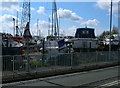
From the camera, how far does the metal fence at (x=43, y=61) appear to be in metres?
13.9

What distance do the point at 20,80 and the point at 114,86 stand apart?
5.43 meters

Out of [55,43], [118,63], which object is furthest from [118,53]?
[55,43]

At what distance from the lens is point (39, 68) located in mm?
15703

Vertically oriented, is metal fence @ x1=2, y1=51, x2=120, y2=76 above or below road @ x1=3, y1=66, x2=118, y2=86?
above

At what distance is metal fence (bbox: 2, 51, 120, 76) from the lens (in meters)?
13.9

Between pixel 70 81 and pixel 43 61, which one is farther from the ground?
pixel 43 61

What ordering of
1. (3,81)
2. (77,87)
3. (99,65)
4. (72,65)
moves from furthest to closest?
(99,65) → (72,65) → (3,81) → (77,87)

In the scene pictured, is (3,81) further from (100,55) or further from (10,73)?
(100,55)

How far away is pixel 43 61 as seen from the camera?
629 inches

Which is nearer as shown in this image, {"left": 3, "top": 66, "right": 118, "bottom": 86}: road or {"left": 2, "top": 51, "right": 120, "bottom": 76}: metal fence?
{"left": 3, "top": 66, "right": 118, "bottom": 86}: road

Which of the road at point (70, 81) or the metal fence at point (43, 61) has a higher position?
the metal fence at point (43, 61)

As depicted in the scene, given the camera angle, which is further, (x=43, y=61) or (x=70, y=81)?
(x=43, y=61)

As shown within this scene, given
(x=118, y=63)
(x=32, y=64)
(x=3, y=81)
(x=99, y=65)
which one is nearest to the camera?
(x=3, y=81)

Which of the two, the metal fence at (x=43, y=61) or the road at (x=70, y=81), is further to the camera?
the metal fence at (x=43, y=61)
